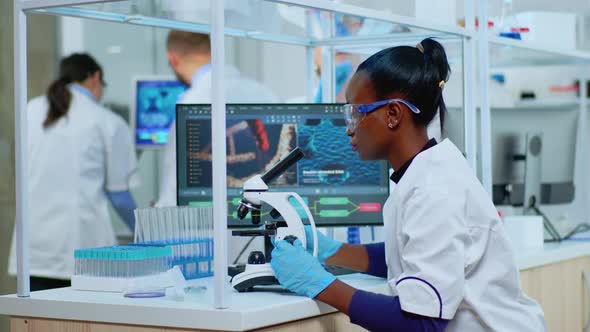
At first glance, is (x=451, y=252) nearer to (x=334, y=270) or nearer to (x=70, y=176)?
(x=334, y=270)

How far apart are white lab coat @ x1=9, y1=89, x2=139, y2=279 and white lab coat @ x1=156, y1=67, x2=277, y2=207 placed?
0.70 m

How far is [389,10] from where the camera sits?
2.56 m

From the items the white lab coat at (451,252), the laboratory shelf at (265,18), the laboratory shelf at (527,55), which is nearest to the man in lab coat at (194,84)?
the laboratory shelf at (265,18)

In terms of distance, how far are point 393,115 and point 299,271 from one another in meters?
0.39

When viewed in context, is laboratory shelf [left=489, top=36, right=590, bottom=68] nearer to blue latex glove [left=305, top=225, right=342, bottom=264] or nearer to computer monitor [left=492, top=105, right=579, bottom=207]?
computer monitor [left=492, top=105, right=579, bottom=207]

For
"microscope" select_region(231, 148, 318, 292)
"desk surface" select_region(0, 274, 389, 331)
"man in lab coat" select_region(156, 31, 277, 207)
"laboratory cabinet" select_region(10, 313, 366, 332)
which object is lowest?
"laboratory cabinet" select_region(10, 313, 366, 332)

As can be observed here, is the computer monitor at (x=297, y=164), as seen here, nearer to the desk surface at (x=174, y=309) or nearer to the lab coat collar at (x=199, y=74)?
the desk surface at (x=174, y=309)

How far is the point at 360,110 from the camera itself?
82.9 inches

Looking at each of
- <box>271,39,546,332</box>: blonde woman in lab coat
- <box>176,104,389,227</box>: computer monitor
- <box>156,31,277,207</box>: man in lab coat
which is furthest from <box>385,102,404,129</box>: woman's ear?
<box>156,31,277,207</box>: man in lab coat

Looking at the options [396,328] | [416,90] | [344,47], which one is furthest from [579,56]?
[396,328]

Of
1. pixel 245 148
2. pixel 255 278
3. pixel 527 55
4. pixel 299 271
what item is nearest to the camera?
pixel 299 271

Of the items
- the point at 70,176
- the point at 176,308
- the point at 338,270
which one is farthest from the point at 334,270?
the point at 70,176

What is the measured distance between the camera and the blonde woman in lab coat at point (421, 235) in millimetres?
1887

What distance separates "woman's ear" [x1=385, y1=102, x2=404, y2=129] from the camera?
2.06 metres
